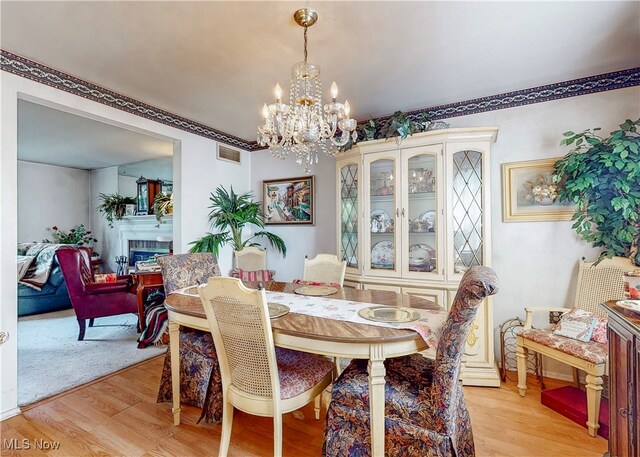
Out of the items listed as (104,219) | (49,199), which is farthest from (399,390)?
(49,199)

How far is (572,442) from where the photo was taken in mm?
1802

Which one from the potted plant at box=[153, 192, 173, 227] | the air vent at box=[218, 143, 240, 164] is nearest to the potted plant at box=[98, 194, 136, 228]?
the potted plant at box=[153, 192, 173, 227]

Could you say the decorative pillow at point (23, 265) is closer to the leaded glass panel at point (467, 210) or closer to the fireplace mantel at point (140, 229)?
the fireplace mantel at point (140, 229)

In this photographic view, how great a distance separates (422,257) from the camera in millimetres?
2738

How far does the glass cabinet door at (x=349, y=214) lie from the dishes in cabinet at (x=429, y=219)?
0.63m

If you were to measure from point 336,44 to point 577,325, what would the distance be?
2.55 meters

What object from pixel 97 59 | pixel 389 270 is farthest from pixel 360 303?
pixel 97 59

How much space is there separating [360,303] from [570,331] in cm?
157

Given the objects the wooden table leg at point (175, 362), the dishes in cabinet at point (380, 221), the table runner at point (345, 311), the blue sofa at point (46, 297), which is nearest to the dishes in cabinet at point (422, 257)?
the dishes in cabinet at point (380, 221)

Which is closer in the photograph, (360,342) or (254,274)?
(360,342)

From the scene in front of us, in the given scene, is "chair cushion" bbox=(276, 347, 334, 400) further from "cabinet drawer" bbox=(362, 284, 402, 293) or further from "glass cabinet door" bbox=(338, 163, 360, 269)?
"glass cabinet door" bbox=(338, 163, 360, 269)

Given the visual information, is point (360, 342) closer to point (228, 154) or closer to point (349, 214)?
point (349, 214)

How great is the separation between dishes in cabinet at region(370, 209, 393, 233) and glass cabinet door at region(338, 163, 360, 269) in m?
0.18

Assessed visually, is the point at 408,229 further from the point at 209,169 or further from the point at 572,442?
the point at 209,169
